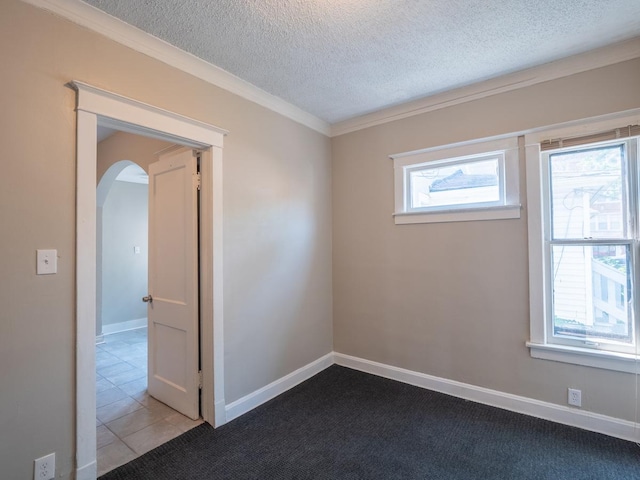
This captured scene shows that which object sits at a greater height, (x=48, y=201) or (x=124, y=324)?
(x=48, y=201)

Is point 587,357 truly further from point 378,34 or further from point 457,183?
point 378,34

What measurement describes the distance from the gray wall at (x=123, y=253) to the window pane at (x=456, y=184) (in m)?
4.78

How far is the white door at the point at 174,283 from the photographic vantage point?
241cm

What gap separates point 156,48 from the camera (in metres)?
2.00

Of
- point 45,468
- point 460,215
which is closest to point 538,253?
point 460,215

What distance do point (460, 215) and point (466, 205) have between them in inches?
4.2

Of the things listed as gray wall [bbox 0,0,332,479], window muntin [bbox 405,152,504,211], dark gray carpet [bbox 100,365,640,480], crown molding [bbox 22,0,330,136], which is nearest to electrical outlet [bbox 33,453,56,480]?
gray wall [bbox 0,0,332,479]

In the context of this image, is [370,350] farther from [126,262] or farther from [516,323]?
[126,262]

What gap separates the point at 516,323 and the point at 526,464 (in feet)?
3.14

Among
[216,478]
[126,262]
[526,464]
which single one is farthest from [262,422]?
[126,262]

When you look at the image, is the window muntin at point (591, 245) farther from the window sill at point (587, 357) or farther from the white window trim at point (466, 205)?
the white window trim at point (466, 205)

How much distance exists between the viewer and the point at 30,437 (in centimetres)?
153

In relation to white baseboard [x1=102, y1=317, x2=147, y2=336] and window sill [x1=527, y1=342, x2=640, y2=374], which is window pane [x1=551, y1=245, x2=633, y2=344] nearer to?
window sill [x1=527, y1=342, x2=640, y2=374]

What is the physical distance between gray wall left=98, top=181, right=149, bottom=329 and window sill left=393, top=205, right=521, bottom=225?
4.64 metres
